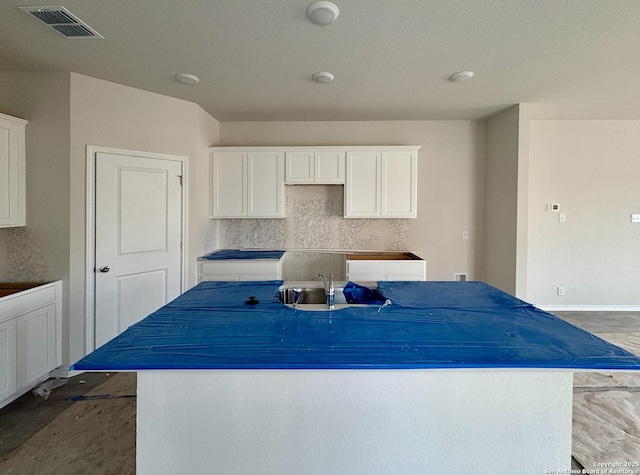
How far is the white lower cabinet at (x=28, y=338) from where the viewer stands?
2.15 meters

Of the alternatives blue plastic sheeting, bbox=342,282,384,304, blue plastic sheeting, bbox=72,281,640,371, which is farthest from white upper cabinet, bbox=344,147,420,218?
blue plastic sheeting, bbox=72,281,640,371

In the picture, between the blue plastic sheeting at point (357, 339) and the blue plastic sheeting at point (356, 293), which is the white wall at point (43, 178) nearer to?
the blue plastic sheeting at point (357, 339)

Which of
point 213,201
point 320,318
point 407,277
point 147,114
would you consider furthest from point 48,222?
point 407,277

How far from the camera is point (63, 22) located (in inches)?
78.2

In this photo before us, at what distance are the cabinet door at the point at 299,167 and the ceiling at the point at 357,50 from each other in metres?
0.61

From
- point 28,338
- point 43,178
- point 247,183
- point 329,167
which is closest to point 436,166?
point 329,167

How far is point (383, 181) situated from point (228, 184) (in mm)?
1876

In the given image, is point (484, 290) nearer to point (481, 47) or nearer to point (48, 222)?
point (481, 47)

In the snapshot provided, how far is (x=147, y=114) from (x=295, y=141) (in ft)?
5.67

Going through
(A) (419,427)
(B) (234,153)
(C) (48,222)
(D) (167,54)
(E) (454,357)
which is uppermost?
(D) (167,54)

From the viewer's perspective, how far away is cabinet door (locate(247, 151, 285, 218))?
3847mm

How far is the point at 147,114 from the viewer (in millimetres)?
3070

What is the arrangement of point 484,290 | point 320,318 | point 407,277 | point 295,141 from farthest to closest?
point 295,141 → point 407,277 → point 484,290 → point 320,318

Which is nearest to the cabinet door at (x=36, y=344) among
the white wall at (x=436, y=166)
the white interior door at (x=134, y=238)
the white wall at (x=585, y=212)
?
the white interior door at (x=134, y=238)
